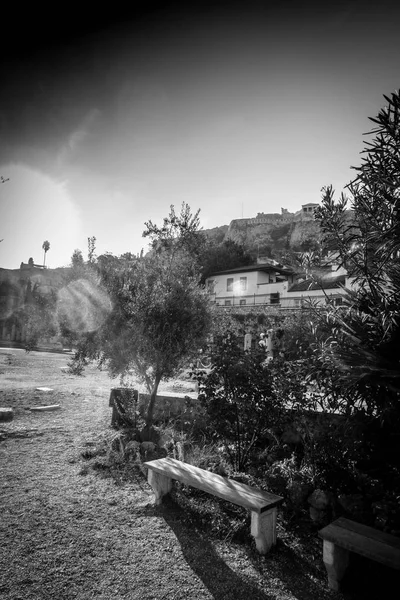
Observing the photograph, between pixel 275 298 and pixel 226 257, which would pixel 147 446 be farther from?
pixel 226 257

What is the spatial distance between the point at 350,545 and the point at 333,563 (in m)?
0.38

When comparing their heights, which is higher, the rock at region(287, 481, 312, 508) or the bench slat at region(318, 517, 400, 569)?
the bench slat at region(318, 517, 400, 569)

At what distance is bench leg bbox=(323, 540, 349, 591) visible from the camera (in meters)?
2.85

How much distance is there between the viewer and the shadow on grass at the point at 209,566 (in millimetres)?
2760

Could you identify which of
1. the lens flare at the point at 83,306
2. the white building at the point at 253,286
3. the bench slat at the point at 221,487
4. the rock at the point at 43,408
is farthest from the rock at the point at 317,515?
the white building at the point at 253,286

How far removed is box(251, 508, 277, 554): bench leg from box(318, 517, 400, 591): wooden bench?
0.62 m

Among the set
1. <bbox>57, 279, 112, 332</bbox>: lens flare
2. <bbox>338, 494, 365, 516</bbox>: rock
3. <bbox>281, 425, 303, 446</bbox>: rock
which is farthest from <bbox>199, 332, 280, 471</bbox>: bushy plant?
<bbox>57, 279, 112, 332</bbox>: lens flare

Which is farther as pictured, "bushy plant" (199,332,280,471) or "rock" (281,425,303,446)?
"rock" (281,425,303,446)

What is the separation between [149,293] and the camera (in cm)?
636

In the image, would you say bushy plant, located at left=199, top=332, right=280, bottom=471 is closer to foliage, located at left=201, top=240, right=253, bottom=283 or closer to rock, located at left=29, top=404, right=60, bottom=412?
rock, located at left=29, top=404, right=60, bottom=412

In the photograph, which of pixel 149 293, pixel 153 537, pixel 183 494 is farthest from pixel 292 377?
pixel 149 293

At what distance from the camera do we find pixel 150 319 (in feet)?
19.9

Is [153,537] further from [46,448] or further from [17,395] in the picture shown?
[17,395]

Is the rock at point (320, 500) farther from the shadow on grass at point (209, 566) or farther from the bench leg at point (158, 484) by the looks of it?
the bench leg at point (158, 484)
